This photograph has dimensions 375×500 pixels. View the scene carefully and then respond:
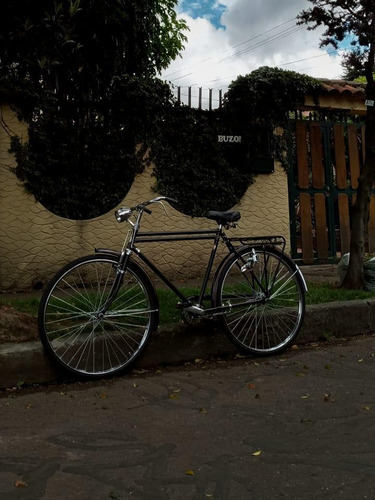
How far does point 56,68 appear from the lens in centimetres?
657

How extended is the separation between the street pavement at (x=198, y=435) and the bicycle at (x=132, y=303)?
0.23 m

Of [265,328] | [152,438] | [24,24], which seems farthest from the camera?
[24,24]

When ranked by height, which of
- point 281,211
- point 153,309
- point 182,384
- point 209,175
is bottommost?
point 182,384

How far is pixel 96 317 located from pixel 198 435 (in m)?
1.30

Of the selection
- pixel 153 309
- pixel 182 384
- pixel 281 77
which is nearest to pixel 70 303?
pixel 153 309

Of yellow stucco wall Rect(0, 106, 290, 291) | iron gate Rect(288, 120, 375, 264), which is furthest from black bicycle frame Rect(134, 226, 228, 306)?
iron gate Rect(288, 120, 375, 264)

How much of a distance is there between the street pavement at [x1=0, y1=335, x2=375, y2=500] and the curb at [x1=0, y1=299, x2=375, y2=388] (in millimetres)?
124

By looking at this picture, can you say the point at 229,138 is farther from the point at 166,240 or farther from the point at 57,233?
the point at 166,240

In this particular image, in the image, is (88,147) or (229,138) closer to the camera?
(88,147)

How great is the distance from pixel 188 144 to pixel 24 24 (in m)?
2.84

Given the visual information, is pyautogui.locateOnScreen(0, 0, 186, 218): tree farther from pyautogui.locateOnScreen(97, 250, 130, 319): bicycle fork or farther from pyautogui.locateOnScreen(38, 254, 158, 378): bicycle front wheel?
pyautogui.locateOnScreen(97, 250, 130, 319): bicycle fork

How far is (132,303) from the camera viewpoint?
402 centimetres

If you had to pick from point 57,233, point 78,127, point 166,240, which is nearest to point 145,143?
point 78,127

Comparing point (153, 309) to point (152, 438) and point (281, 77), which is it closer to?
point (152, 438)
